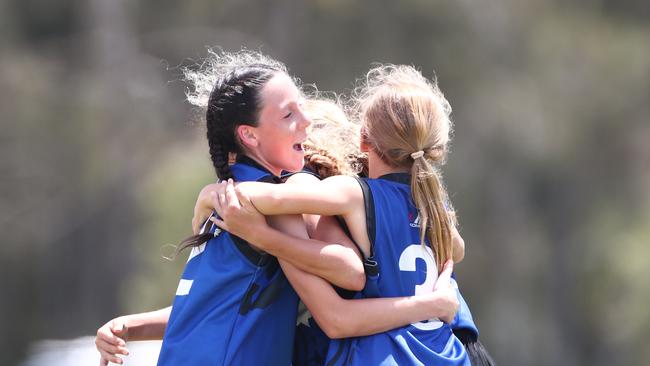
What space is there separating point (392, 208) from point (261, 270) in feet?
1.03

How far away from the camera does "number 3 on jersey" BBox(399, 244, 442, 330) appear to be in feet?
7.24

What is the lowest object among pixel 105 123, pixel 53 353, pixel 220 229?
pixel 105 123

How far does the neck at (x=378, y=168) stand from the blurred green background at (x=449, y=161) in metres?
6.40

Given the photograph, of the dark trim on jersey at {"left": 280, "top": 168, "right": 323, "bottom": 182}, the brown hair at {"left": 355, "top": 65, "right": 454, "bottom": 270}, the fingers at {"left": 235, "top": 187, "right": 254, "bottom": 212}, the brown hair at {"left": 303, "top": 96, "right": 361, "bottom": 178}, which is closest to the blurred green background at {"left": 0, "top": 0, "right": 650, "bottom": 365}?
the brown hair at {"left": 303, "top": 96, "right": 361, "bottom": 178}

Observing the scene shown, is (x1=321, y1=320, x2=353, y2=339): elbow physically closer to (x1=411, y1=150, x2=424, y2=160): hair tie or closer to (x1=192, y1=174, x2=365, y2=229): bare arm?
(x1=192, y1=174, x2=365, y2=229): bare arm

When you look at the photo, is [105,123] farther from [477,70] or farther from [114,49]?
[477,70]

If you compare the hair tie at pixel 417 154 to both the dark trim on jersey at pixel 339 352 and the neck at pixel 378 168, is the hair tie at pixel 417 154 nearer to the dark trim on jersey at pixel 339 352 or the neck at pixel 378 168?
the neck at pixel 378 168

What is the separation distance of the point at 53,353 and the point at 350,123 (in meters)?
1.48

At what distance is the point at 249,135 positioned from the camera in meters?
2.30

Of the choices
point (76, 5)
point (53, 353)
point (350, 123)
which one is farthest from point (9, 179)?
point (350, 123)

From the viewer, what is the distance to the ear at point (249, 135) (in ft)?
7.54

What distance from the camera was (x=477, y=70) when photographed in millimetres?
10375

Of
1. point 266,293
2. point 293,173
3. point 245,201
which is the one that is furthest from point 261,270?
point 293,173

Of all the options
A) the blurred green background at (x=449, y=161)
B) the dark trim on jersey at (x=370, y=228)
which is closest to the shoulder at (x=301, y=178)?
the dark trim on jersey at (x=370, y=228)
